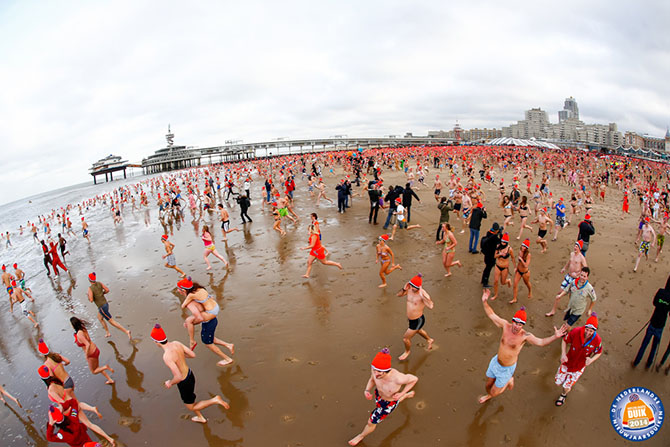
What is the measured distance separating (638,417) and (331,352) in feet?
13.3

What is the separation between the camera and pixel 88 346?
491 centimetres

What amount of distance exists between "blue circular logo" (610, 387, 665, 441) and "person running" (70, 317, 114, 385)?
24.0 feet

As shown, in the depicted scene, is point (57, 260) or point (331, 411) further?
point (57, 260)

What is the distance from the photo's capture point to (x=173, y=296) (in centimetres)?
786

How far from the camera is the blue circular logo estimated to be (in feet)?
12.2

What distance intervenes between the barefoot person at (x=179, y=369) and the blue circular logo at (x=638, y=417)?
514cm

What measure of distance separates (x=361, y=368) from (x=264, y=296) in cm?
325

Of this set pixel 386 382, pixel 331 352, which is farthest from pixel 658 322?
pixel 331 352

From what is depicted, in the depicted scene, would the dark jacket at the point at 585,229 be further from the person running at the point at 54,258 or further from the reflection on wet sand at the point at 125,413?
the person running at the point at 54,258

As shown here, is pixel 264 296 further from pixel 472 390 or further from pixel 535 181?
pixel 535 181

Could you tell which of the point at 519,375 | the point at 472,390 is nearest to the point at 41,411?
the point at 472,390

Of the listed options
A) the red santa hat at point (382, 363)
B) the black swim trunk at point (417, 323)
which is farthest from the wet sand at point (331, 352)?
the red santa hat at point (382, 363)

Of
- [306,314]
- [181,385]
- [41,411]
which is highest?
[181,385]

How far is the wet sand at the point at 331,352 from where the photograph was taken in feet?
13.0
